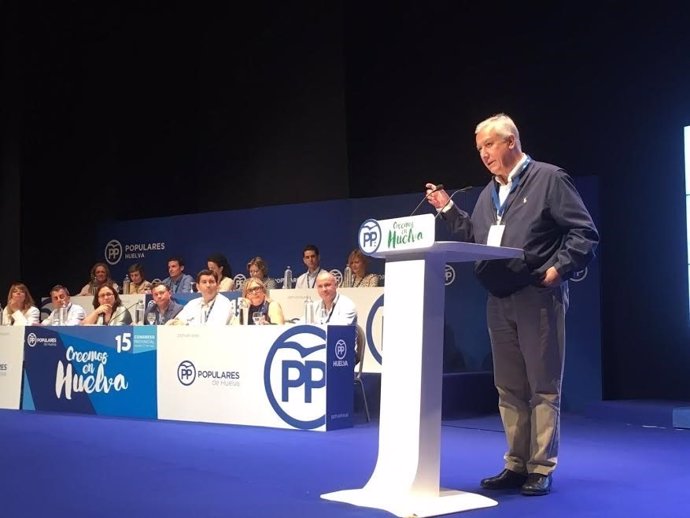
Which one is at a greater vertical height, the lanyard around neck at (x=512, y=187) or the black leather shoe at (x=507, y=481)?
the lanyard around neck at (x=512, y=187)

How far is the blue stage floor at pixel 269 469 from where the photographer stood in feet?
10.4

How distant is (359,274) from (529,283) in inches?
188

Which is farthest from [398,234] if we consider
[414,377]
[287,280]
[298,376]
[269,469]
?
[287,280]

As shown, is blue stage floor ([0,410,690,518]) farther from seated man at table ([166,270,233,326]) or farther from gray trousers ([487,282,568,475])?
seated man at table ([166,270,233,326])

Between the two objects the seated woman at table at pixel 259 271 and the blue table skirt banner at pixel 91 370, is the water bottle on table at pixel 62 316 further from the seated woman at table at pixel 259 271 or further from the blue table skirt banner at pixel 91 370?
the seated woman at table at pixel 259 271

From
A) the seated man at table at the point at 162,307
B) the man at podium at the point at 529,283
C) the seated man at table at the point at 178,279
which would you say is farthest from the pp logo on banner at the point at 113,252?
the man at podium at the point at 529,283

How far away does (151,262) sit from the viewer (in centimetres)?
1058

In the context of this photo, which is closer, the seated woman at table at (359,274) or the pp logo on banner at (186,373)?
the pp logo on banner at (186,373)

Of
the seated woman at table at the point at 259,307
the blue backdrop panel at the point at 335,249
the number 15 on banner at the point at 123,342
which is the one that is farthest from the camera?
the blue backdrop panel at the point at 335,249

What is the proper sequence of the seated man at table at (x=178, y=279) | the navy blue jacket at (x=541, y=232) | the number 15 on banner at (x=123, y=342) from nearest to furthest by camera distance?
the navy blue jacket at (x=541, y=232)
the number 15 on banner at (x=123, y=342)
the seated man at table at (x=178, y=279)

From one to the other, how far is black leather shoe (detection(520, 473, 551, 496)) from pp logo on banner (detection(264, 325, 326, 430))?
255cm

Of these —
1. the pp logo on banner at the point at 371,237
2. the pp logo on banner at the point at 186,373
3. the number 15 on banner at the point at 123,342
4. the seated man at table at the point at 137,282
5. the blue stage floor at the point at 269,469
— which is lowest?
the blue stage floor at the point at 269,469

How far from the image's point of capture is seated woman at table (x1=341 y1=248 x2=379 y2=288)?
7.98 meters

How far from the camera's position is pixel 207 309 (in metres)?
6.85
